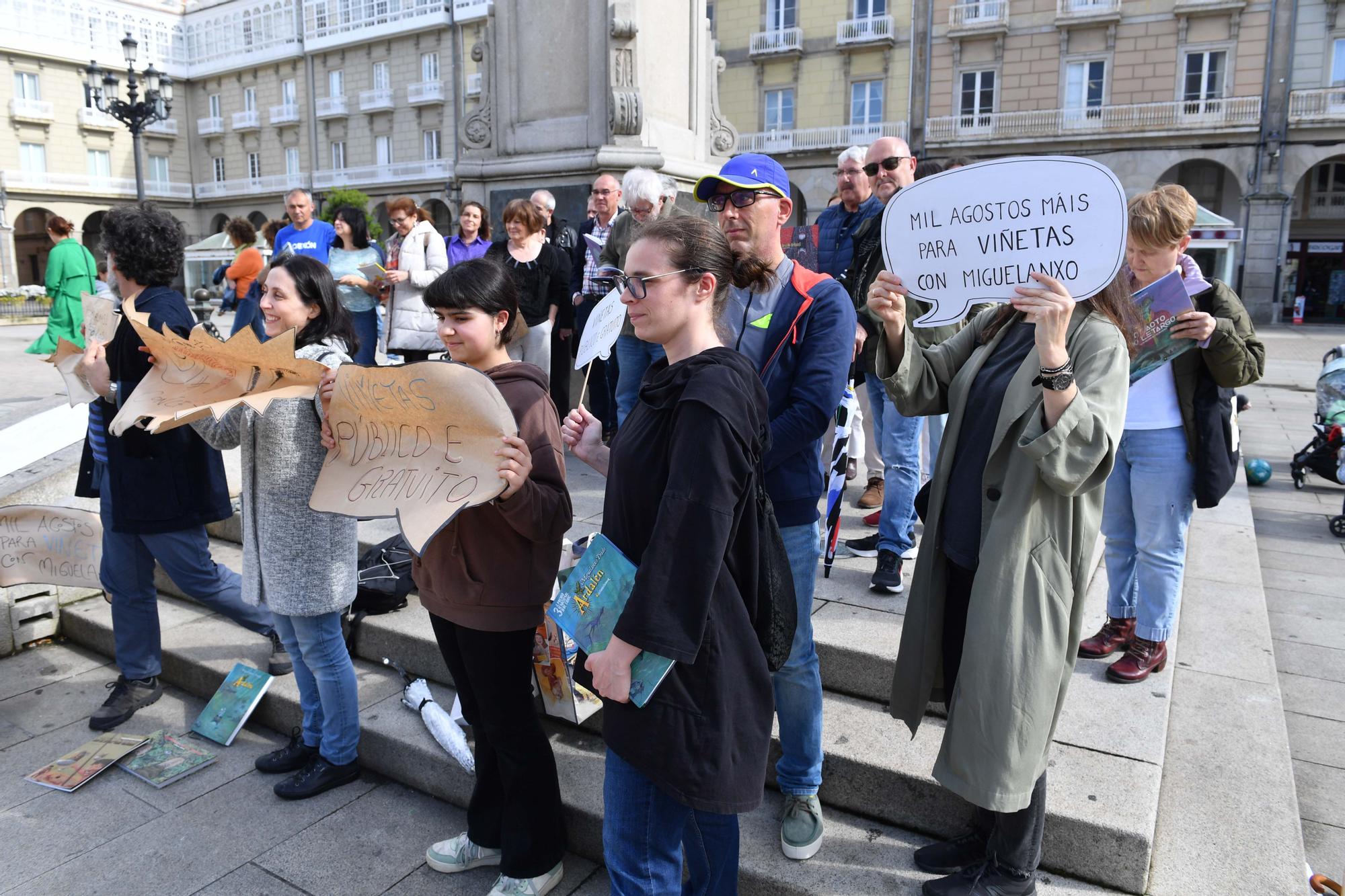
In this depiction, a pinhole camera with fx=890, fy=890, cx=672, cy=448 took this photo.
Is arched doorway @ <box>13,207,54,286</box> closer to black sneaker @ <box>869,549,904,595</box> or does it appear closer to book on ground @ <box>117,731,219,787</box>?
book on ground @ <box>117,731,219,787</box>

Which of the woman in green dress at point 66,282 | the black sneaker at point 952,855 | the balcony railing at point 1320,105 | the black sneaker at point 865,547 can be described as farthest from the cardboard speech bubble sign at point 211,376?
the balcony railing at point 1320,105

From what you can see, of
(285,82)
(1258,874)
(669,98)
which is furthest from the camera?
(285,82)

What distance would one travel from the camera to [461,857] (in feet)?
9.51

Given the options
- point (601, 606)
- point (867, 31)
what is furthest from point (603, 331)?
point (867, 31)

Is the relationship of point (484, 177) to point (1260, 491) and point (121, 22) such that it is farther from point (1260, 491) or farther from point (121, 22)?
point (121, 22)

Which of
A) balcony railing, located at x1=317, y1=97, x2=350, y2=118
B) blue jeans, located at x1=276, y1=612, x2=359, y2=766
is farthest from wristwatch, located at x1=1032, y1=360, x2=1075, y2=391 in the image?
balcony railing, located at x1=317, y1=97, x2=350, y2=118

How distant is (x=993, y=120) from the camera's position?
2973 centimetres

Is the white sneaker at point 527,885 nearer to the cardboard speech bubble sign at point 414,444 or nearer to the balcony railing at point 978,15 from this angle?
the cardboard speech bubble sign at point 414,444

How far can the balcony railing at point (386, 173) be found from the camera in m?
39.8

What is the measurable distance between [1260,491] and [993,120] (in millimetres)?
25516

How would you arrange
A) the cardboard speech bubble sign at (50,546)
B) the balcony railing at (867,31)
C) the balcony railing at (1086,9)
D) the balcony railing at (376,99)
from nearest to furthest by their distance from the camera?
1. the cardboard speech bubble sign at (50,546)
2. the balcony railing at (1086,9)
3. the balcony railing at (867,31)
4. the balcony railing at (376,99)

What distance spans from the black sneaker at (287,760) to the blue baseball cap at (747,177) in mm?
2638

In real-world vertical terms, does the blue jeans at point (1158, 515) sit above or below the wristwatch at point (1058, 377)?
below

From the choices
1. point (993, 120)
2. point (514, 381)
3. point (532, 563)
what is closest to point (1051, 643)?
point (532, 563)
